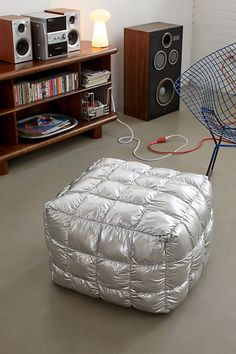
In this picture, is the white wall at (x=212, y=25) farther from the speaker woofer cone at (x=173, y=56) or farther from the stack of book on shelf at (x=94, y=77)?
the stack of book on shelf at (x=94, y=77)

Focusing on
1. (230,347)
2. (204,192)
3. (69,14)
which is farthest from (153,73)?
(230,347)

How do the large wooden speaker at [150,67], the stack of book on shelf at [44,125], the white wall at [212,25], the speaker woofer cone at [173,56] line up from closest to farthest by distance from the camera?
the stack of book on shelf at [44,125] < the large wooden speaker at [150,67] < the speaker woofer cone at [173,56] < the white wall at [212,25]

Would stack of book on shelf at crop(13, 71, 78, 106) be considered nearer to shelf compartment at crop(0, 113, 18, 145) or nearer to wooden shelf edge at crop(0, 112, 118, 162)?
shelf compartment at crop(0, 113, 18, 145)

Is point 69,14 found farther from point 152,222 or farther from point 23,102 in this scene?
point 152,222

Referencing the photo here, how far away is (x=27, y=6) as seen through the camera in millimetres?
3264

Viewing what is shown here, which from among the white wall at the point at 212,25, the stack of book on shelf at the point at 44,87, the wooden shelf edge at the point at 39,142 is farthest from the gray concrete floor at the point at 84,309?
the white wall at the point at 212,25

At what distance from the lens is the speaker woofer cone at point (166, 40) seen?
3723 mm

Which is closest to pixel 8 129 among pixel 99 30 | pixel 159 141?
pixel 99 30

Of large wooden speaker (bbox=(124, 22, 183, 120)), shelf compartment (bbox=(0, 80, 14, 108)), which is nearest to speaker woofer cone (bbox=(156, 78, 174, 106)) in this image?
large wooden speaker (bbox=(124, 22, 183, 120))

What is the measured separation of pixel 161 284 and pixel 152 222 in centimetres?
23

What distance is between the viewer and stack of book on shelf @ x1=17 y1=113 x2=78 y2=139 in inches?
123

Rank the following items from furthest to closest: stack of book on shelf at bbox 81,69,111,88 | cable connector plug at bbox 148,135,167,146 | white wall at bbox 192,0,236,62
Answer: white wall at bbox 192,0,236,62, cable connector plug at bbox 148,135,167,146, stack of book on shelf at bbox 81,69,111,88

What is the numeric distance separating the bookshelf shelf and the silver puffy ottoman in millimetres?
1067

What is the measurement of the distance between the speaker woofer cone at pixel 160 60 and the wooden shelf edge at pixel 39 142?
582mm
